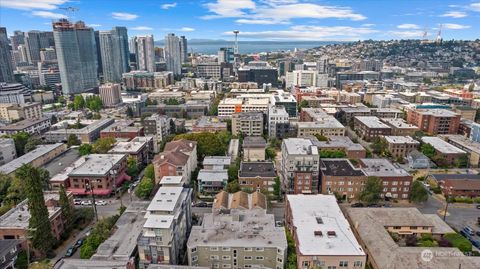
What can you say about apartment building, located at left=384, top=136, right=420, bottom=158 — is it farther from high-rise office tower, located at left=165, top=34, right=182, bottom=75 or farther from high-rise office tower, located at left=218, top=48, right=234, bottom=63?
high-rise office tower, located at left=218, top=48, right=234, bottom=63

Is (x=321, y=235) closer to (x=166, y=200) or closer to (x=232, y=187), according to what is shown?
(x=166, y=200)

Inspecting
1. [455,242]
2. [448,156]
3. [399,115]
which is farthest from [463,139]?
[455,242]

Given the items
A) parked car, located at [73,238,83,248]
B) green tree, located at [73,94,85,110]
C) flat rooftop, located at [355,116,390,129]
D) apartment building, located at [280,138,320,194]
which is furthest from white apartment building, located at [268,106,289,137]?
green tree, located at [73,94,85,110]

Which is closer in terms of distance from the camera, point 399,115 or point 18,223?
point 18,223

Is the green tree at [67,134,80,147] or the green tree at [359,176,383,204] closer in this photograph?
the green tree at [359,176,383,204]

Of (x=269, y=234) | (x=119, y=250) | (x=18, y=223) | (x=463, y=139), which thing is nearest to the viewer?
(x=119, y=250)

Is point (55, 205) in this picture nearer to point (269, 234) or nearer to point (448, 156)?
point (269, 234)

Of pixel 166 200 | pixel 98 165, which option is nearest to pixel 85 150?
pixel 98 165
